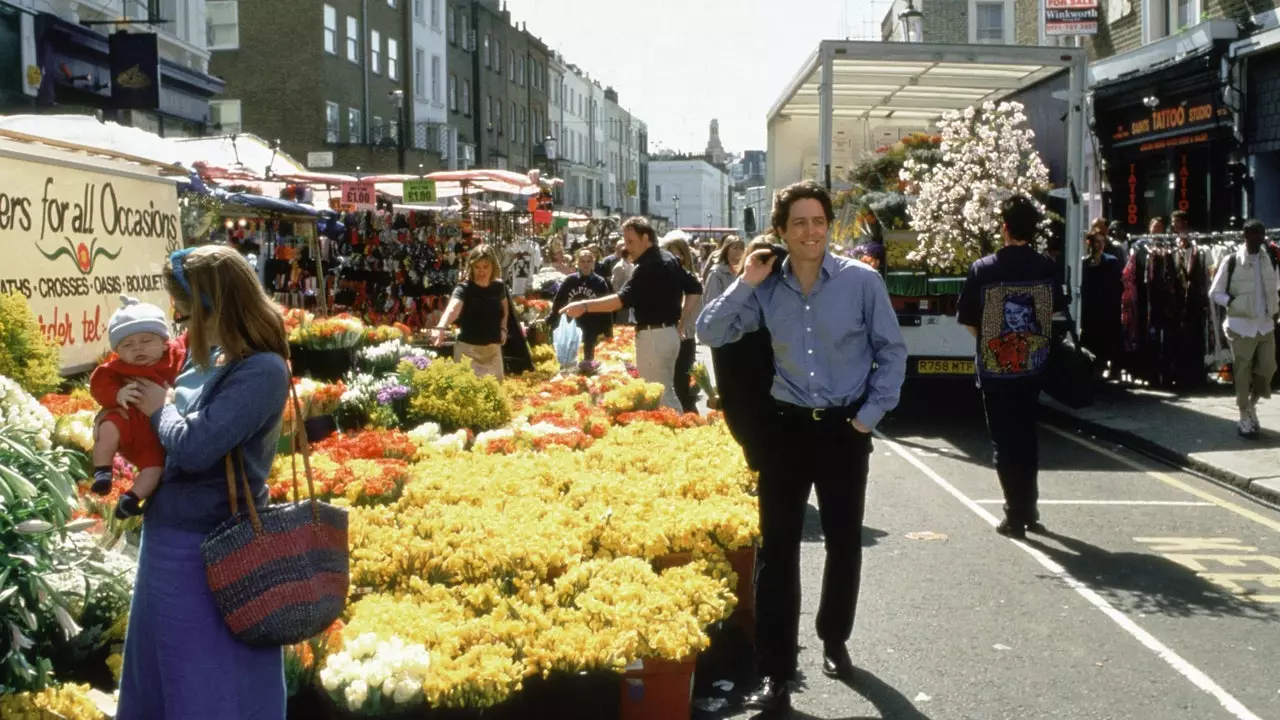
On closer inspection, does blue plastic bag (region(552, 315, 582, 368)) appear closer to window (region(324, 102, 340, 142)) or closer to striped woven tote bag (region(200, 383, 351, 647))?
striped woven tote bag (region(200, 383, 351, 647))

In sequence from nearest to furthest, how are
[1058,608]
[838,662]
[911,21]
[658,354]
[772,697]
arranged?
[772,697] < [838,662] < [1058,608] < [658,354] < [911,21]

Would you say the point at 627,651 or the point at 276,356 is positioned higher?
the point at 276,356

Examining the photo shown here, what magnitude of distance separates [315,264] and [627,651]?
544 inches

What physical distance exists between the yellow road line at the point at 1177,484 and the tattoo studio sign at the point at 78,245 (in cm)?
744

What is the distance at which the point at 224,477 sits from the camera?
3439 mm

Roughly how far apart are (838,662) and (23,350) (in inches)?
176

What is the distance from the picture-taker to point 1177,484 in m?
10.3

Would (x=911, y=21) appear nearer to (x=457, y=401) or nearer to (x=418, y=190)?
(x=418, y=190)

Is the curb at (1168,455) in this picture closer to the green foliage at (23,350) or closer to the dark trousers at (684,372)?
the dark trousers at (684,372)

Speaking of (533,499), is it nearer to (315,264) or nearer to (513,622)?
(513,622)

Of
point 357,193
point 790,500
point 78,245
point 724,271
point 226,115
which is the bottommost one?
point 790,500

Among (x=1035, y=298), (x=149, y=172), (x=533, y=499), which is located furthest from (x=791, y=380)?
(x=149, y=172)

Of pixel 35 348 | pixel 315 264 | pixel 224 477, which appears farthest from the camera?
pixel 315 264

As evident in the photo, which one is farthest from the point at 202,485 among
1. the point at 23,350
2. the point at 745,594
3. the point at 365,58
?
the point at 365,58
